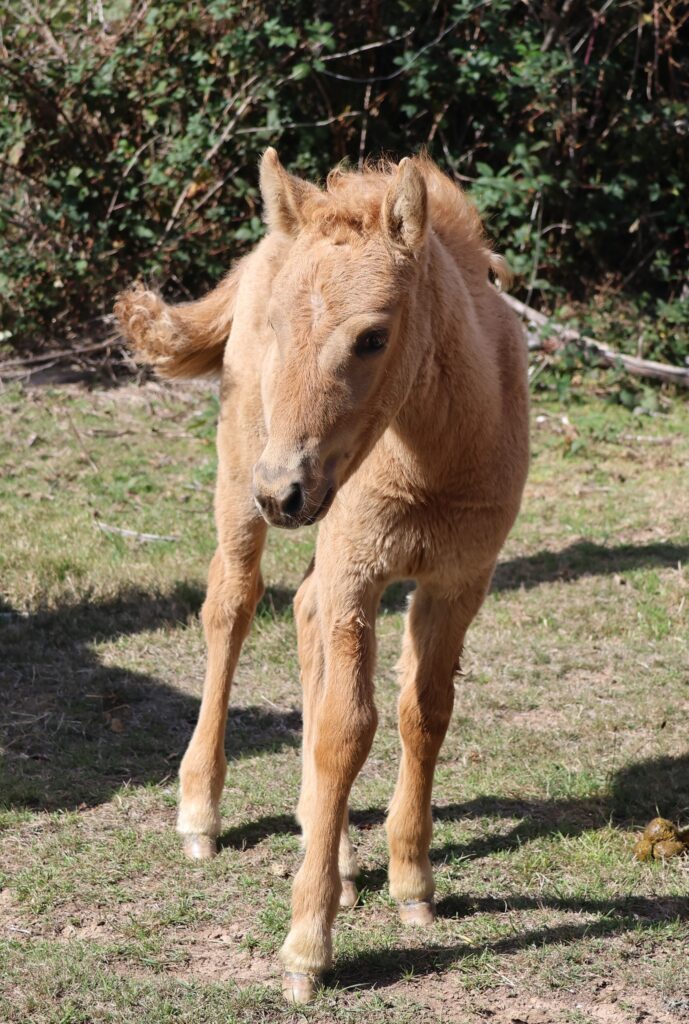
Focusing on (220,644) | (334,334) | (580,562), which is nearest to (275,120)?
(580,562)

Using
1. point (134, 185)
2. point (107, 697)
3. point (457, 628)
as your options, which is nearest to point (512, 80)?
point (134, 185)

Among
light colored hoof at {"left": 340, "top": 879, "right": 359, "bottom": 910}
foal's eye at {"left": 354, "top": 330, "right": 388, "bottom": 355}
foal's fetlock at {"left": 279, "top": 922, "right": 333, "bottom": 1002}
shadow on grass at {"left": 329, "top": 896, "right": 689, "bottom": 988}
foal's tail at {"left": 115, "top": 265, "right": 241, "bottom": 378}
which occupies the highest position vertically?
foal's eye at {"left": 354, "top": 330, "right": 388, "bottom": 355}

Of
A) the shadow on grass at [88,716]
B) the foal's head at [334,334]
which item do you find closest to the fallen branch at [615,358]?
the shadow on grass at [88,716]

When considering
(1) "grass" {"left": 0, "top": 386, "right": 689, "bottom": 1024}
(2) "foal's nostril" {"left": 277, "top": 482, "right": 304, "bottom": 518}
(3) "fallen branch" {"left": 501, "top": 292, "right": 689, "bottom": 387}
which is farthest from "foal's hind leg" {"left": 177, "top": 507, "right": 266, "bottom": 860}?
(3) "fallen branch" {"left": 501, "top": 292, "right": 689, "bottom": 387}

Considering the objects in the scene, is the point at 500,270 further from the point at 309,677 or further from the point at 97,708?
the point at 97,708

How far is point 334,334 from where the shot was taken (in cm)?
302

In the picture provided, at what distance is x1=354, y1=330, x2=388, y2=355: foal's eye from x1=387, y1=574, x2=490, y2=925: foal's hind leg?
106 centimetres

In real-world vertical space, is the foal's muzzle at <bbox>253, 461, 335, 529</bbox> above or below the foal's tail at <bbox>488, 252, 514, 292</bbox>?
below

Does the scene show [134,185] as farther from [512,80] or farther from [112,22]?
[512,80]

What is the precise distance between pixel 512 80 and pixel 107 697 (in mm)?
6888

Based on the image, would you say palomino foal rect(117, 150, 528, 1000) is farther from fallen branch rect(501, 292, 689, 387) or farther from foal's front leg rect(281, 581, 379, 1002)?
fallen branch rect(501, 292, 689, 387)

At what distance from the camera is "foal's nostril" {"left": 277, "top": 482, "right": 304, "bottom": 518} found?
2875mm

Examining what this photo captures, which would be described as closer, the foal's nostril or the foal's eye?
the foal's nostril

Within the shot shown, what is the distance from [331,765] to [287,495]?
3.48 feet
